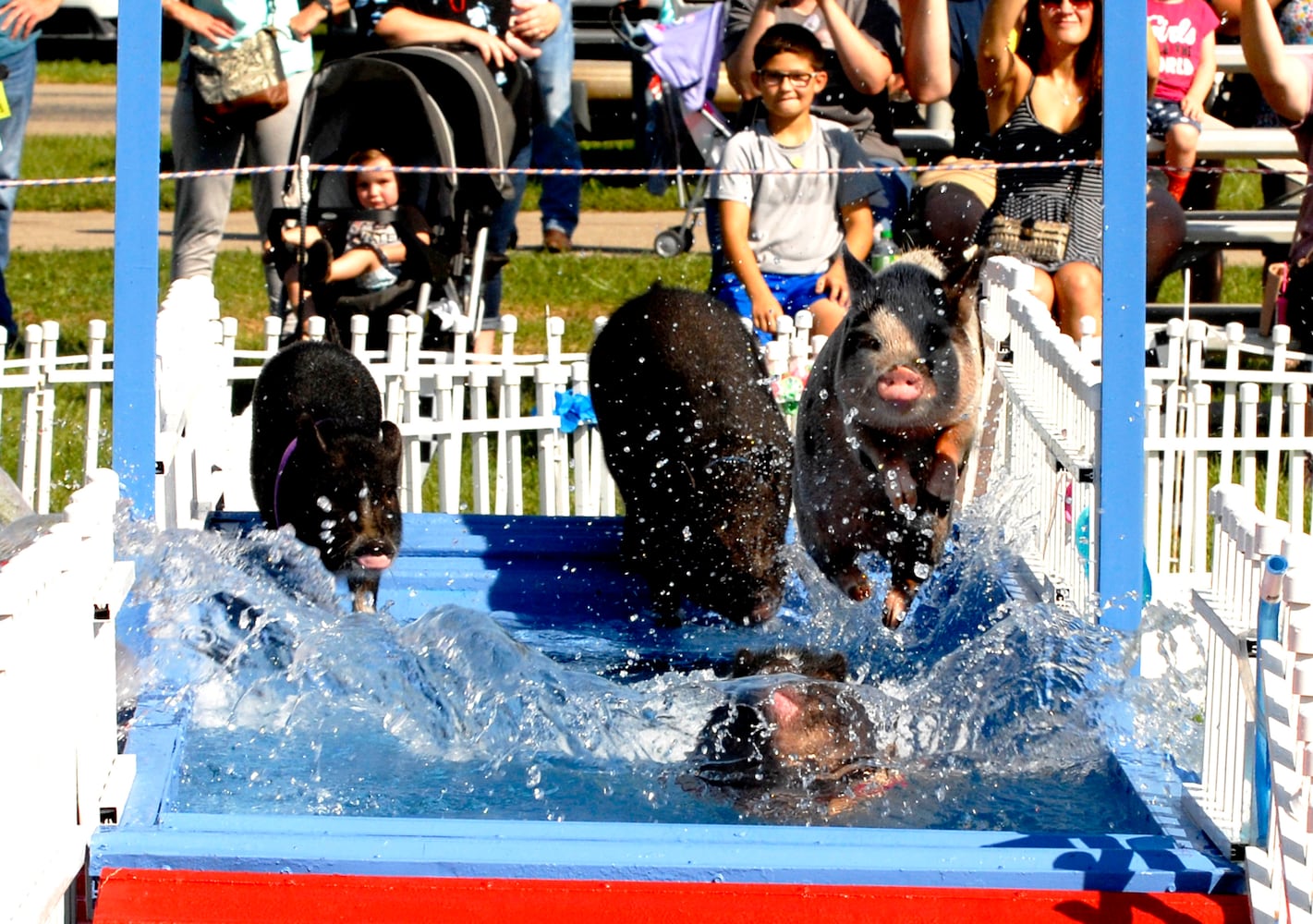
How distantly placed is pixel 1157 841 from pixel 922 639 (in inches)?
58.9

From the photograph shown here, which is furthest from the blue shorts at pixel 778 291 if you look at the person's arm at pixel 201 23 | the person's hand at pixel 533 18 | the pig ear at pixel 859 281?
the pig ear at pixel 859 281

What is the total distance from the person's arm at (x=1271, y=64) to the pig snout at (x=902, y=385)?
3823 millimetres

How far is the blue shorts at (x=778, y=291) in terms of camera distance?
6.96 metres

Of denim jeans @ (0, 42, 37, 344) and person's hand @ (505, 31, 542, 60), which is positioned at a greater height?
person's hand @ (505, 31, 542, 60)

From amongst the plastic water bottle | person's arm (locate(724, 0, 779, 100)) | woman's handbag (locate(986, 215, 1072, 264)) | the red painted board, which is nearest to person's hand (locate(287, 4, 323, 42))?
person's arm (locate(724, 0, 779, 100))

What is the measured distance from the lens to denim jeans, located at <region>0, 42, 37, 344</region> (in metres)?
8.12

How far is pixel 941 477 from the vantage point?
3789mm

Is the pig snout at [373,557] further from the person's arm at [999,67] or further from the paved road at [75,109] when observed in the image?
the paved road at [75,109]

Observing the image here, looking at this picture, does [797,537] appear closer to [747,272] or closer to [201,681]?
[201,681]

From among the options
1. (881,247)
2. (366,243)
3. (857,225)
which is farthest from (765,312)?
(366,243)

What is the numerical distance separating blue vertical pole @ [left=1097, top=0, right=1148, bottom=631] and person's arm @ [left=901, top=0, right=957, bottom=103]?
179 cm

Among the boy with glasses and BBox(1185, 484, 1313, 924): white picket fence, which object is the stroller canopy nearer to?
the boy with glasses

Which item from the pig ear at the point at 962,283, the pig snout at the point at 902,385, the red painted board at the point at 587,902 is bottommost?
the red painted board at the point at 587,902

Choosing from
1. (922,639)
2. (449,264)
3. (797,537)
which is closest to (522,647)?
(797,537)
